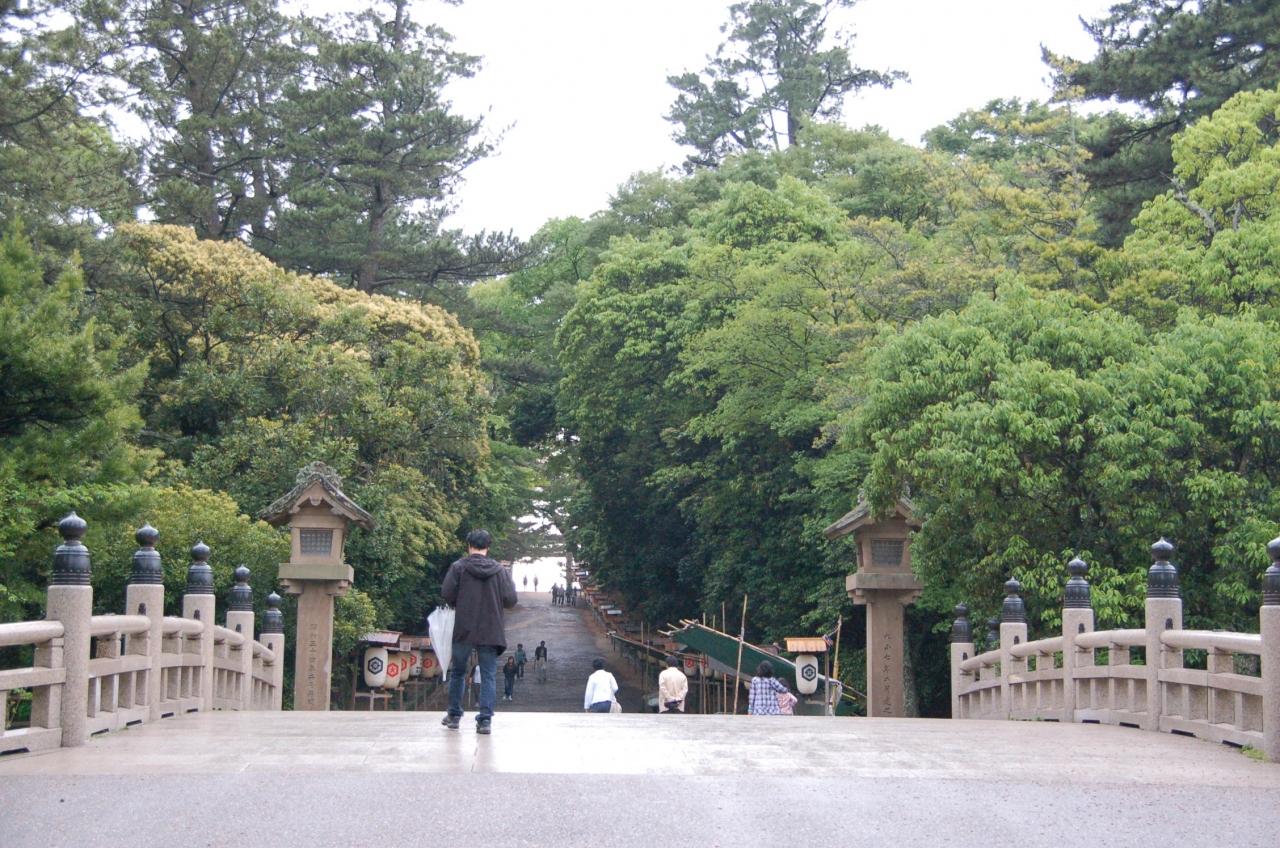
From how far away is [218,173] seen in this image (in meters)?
46.6

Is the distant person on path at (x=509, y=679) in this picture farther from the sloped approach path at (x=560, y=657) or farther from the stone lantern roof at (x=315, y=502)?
the stone lantern roof at (x=315, y=502)

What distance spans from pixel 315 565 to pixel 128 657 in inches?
420

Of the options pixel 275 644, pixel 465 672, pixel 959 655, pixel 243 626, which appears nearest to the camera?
pixel 465 672

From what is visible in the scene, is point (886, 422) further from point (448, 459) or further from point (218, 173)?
point (218, 173)

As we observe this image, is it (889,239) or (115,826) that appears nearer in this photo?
(115,826)

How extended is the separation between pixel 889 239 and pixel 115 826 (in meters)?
26.6

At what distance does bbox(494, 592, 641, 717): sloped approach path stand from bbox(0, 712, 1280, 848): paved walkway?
94.9 ft

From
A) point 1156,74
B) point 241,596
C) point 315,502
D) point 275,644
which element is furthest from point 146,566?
point 1156,74

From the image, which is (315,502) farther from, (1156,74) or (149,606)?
(1156,74)

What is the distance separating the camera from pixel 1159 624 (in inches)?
497

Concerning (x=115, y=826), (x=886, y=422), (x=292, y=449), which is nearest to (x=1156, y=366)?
(x=886, y=422)

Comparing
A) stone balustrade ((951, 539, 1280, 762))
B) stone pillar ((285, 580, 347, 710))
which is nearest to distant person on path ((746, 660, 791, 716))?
stone balustrade ((951, 539, 1280, 762))

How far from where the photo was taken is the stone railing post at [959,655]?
1917cm

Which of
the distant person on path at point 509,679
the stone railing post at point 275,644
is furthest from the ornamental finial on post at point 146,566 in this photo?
the distant person on path at point 509,679
